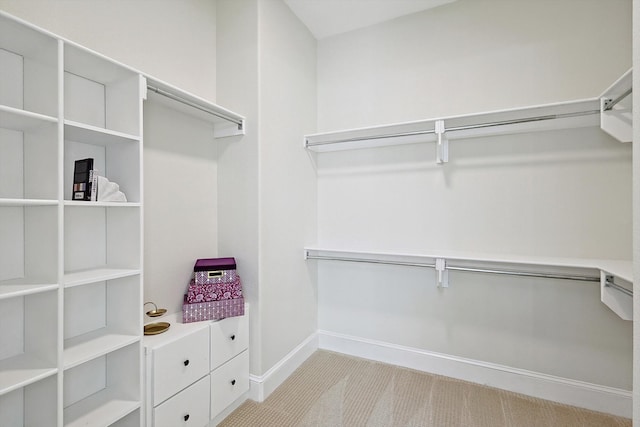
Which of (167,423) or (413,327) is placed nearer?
(167,423)

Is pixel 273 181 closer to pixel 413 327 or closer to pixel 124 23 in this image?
pixel 124 23

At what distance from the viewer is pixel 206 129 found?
6.73ft

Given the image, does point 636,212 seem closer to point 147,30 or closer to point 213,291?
point 213,291

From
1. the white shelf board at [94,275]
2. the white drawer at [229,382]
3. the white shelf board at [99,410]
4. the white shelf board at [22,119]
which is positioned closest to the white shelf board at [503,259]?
the white drawer at [229,382]

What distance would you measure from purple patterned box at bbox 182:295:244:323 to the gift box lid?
20 cm

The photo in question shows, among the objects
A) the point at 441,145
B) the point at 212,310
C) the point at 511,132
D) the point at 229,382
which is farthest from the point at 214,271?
the point at 511,132

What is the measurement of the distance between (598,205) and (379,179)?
1.42 meters

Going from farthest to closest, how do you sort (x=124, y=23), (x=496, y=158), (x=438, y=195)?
(x=438, y=195)
(x=496, y=158)
(x=124, y=23)

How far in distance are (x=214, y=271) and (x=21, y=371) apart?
909 millimetres

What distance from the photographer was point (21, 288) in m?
1.02

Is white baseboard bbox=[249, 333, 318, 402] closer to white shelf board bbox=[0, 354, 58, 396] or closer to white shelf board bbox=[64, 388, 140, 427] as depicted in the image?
white shelf board bbox=[64, 388, 140, 427]

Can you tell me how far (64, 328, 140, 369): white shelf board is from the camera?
114 centimetres

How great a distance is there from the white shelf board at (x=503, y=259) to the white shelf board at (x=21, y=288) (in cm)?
167

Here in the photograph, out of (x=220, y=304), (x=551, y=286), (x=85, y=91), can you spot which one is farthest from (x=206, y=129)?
(x=551, y=286)
